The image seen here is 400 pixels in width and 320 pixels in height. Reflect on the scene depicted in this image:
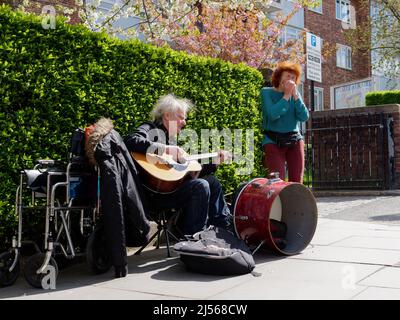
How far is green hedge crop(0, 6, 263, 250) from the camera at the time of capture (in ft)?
15.4

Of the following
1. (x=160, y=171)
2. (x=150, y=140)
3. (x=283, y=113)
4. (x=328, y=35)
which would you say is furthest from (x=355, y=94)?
(x=328, y=35)

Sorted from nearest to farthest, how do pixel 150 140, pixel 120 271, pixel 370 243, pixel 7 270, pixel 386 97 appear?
pixel 7 270 < pixel 120 271 < pixel 150 140 < pixel 370 243 < pixel 386 97

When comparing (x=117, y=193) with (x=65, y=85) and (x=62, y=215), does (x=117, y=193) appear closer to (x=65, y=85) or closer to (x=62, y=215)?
(x=62, y=215)

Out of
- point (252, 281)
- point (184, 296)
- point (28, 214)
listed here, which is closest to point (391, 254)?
point (252, 281)

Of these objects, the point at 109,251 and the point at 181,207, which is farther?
the point at 181,207

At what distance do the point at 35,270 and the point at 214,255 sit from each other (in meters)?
1.38

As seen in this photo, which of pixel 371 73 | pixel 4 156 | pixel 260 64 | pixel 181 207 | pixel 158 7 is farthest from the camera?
pixel 371 73

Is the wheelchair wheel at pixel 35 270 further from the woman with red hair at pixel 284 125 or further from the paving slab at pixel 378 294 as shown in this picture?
the woman with red hair at pixel 284 125

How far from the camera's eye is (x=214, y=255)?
4.40 meters

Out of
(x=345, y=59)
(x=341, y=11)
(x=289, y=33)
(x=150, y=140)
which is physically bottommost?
(x=150, y=140)

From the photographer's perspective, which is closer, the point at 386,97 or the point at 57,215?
the point at 57,215

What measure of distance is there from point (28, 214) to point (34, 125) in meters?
0.79
